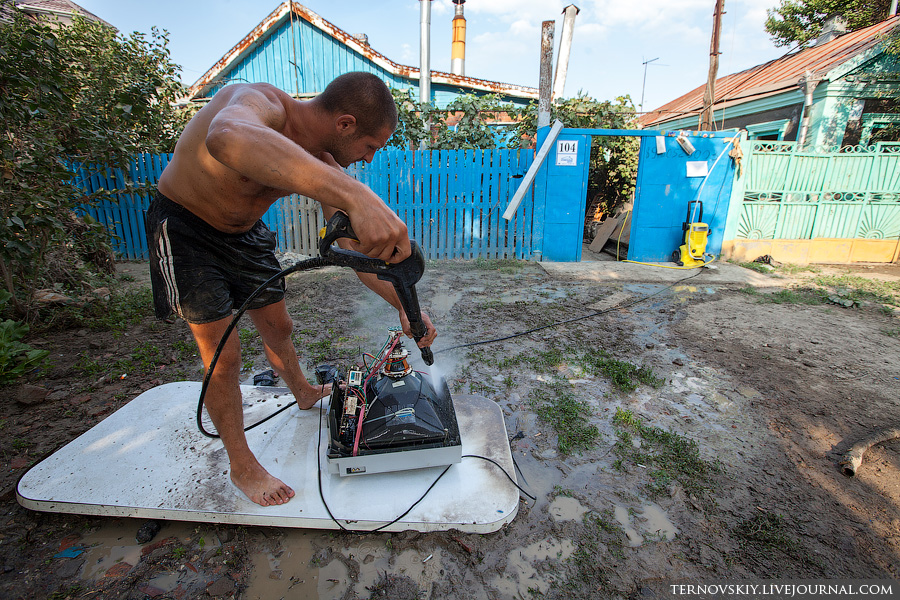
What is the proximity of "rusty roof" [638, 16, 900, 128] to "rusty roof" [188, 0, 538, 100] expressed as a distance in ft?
16.7

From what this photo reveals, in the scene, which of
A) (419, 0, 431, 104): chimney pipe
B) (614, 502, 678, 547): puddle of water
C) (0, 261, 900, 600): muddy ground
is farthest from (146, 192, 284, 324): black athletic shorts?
(419, 0, 431, 104): chimney pipe

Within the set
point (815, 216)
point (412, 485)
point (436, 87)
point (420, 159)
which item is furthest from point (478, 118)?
point (412, 485)

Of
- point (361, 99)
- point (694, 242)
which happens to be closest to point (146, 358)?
point (361, 99)

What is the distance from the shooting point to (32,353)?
3.05m

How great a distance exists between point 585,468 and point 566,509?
1.07ft

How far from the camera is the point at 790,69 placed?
1032cm

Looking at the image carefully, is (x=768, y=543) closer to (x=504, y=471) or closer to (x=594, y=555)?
(x=594, y=555)

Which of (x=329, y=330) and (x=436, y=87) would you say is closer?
(x=329, y=330)

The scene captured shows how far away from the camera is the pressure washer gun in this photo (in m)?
1.31

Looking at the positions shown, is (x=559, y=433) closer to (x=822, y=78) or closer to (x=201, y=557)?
(x=201, y=557)

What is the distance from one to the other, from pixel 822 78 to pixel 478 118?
685cm

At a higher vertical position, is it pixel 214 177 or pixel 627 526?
pixel 214 177

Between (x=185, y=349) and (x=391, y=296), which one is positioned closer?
(x=391, y=296)

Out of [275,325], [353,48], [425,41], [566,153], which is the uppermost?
[353,48]
